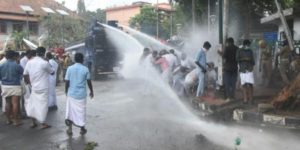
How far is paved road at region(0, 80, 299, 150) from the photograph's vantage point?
8484 millimetres

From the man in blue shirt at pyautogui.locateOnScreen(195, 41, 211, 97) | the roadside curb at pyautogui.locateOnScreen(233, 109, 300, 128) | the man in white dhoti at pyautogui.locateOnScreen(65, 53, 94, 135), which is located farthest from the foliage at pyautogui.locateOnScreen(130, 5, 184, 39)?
the man in white dhoti at pyautogui.locateOnScreen(65, 53, 94, 135)

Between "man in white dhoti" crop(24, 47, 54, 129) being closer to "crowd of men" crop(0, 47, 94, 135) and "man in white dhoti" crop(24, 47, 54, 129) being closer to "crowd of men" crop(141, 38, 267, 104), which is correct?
"crowd of men" crop(0, 47, 94, 135)

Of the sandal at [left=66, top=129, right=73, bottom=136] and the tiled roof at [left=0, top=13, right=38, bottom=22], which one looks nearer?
the sandal at [left=66, top=129, right=73, bottom=136]

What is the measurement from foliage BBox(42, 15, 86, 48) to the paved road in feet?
94.5

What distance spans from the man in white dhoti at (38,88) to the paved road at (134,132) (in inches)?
14.9

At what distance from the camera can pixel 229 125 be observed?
33.1ft

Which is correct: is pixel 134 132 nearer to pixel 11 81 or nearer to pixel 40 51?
pixel 40 51

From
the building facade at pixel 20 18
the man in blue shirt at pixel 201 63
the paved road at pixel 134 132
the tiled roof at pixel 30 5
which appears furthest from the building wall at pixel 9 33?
the man in blue shirt at pixel 201 63

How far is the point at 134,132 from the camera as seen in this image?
31.8 ft

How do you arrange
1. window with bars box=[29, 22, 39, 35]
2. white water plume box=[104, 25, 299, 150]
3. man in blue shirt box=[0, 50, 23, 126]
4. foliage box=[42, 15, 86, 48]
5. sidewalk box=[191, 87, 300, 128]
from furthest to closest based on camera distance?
window with bars box=[29, 22, 39, 35] < foliage box=[42, 15, 86, 48] < man in blue shirt box=[0, 50, 23, 126] < sidewalk box=[191, 87, 300, 128] < white water plume box=[104, 25, 299, 150]

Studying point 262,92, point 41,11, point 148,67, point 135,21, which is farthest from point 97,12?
point 262,92

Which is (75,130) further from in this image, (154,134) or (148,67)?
(148,67)

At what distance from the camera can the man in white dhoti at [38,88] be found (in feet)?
34.2

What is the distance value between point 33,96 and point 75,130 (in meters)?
1.27
